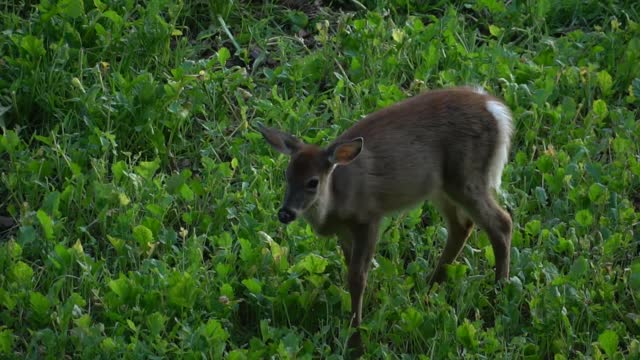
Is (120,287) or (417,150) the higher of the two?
(417,150)

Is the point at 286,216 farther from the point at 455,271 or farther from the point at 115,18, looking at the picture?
the point at 115,18

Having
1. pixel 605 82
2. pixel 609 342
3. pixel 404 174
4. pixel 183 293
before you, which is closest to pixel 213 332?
pixel 183 293

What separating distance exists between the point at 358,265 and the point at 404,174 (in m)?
0.54

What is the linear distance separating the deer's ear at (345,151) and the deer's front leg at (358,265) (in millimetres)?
390

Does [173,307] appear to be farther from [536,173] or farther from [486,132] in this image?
[536,173]

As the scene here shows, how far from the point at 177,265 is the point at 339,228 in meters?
0.87

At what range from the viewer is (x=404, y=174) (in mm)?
7660

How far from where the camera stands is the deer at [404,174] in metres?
7.43

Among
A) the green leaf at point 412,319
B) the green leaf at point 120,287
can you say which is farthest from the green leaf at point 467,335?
the green leaf at point 120,287

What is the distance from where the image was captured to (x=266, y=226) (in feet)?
26.8

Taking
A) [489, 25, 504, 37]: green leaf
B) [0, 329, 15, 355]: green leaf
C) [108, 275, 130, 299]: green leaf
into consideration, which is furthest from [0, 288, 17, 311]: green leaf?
[489, 25, 504, 37]: green leaf

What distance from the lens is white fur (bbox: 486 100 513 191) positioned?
7.90 m

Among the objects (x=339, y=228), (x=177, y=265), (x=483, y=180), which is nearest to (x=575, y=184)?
(x=483, y=180)

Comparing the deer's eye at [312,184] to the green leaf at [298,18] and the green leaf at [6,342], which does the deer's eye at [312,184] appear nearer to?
the green leaf at [6,342]
